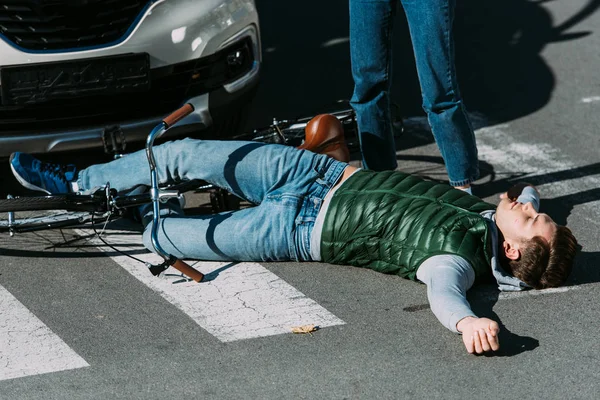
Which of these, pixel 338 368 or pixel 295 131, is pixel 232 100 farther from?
pixel 338 368

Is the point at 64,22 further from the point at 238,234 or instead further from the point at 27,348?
the point at 27,348

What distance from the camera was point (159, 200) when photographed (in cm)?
520

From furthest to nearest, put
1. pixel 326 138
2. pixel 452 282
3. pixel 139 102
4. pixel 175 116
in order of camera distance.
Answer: pixel 139 102, pixel 326 138, pixel 175 116, pixel 452 282

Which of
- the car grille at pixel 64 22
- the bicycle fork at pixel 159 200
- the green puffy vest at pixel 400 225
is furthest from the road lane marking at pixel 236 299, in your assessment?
the car grille at pixel 64 22

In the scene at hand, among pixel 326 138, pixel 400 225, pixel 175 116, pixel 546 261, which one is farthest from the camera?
pixel 326 138

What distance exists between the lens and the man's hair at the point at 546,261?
486cm

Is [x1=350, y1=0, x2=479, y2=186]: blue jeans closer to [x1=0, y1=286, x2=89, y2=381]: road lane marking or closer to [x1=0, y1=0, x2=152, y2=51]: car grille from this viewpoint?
[x1=0, y1=0, x2=152, y2=51]: car grille

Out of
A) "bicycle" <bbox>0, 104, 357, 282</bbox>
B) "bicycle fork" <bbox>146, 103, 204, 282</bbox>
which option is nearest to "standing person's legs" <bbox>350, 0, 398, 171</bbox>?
"bicycle" <bbox>0, 104, 357, 282</bbox>

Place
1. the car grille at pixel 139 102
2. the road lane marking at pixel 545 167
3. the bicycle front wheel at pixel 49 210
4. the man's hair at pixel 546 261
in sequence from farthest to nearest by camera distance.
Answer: the road lane marking at pixel 545 167
the car grille at pixel 139 102
the bicycle front wheel at pixel 49 210
the man's hair at pixel 546 261

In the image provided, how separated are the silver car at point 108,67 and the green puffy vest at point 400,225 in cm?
138

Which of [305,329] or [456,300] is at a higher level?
[456,300]

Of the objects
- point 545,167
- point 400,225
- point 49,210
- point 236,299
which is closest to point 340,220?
point 400,225

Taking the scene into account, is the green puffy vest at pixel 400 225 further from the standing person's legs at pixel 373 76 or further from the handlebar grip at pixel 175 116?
the standing person's legs at pixel 373 76

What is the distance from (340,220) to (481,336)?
1.06 meters
